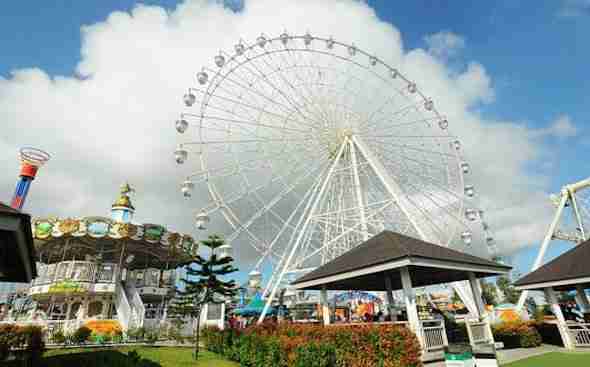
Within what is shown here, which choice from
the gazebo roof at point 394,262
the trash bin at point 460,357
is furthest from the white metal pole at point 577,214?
the trash bin at point 460,357

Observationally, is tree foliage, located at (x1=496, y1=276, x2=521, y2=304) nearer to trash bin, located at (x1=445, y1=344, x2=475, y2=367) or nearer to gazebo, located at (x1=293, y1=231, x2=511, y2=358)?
gazebo, located at (x1=293, y1=231, x2=511, y2=358)

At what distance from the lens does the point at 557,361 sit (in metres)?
10.8

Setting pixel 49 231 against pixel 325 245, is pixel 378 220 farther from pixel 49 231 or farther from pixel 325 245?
pixel 49 231

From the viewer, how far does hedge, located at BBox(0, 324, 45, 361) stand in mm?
10742

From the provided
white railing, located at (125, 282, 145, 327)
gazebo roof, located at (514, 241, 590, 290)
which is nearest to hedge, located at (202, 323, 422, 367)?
gazebo roof, located at (514, 241, 590, 290)

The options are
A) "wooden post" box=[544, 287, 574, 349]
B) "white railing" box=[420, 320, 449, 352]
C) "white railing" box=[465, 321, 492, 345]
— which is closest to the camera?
"white railing" box=[420, 320, 449, 352]

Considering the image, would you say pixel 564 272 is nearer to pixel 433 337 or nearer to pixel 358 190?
pixel 433 337

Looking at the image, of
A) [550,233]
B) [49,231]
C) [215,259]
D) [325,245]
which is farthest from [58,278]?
[550,233]

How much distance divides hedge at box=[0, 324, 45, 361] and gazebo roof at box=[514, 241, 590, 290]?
19230mm

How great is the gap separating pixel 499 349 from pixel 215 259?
1333 centimetres

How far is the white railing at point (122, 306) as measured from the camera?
2955cm

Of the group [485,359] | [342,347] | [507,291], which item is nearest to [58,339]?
[342,347]

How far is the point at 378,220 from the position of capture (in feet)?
69.1

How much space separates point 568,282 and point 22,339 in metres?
19.9
